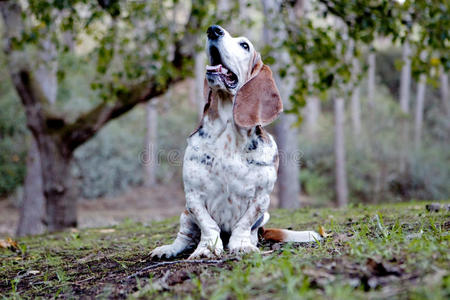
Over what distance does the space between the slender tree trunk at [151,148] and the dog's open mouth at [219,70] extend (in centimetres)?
1397

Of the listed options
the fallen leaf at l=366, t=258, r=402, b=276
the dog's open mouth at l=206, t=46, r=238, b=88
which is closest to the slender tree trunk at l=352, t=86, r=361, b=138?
the dog's open mouth at l=206, t=46, r=238, b=88

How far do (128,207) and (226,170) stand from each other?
1329 cm

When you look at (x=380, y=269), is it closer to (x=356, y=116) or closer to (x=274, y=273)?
(x=274, y=273)

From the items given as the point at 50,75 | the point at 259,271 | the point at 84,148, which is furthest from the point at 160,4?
the point at 84,148

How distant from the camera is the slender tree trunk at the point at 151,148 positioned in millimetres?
17691

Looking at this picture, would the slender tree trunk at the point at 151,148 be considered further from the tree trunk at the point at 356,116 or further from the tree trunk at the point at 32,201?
the tree trunk at the point at 32,201

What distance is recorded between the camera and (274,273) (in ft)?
8.07

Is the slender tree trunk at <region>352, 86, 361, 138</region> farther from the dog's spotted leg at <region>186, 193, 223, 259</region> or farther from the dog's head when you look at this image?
the dog's spotted leg at <region>186, 193, 223, 259</region>

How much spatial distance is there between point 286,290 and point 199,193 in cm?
150

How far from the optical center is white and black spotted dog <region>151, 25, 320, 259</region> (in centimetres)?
351

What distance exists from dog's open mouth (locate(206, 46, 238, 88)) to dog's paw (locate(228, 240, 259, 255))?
1.24m

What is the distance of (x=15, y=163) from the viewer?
15.8m

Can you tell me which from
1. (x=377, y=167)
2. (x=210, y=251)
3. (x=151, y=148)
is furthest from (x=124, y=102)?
(x=377, y=167)

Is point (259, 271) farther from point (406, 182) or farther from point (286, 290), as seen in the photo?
point (406, 182)
